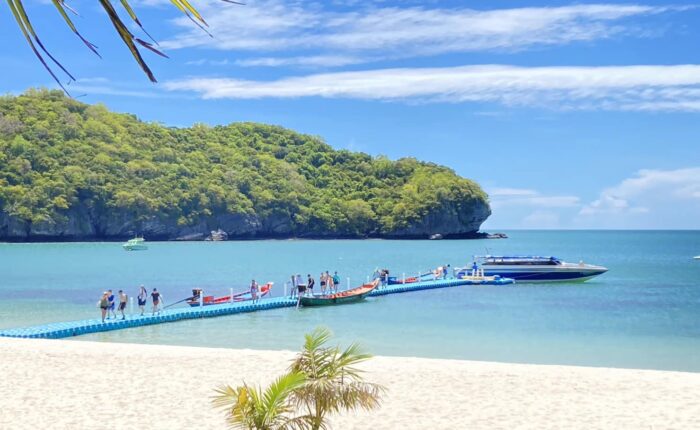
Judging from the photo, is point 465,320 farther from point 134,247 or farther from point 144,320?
point 134,247

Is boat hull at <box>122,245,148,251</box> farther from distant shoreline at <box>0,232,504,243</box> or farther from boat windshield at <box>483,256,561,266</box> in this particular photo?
boat windshield at <box>483,256,561,266</box>

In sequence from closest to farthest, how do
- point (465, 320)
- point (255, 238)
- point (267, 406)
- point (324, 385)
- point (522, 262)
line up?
point (267, 406) → point (324, 385) → point (465, 320) → point (522, 262) → point (255, 238)

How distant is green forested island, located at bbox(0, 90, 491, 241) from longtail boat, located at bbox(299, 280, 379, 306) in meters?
95.2

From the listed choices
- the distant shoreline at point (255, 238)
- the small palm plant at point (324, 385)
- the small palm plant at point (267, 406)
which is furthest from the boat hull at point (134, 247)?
the small palm plant at point (267, 406)

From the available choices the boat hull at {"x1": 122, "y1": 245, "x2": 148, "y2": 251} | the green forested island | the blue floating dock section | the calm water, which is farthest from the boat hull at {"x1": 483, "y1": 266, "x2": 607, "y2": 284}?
the green forested island

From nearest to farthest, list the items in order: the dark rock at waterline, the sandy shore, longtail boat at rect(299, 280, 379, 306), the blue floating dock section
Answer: the sandy shore
the blue floating dock section
longtail boat at rect(299, 280, 379, 306)
the dark rock at waterline

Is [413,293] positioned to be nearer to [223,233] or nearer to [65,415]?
[65,415]

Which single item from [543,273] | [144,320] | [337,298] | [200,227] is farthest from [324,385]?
[200,227]

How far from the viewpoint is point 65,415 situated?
9734mm

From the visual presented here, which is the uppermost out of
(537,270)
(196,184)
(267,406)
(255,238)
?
(196,184)

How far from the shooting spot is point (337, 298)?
33844 millimetres

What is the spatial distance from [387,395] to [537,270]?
38719 millimetres

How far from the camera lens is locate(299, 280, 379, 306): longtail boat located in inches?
1278

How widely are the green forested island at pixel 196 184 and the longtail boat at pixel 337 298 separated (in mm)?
95206
